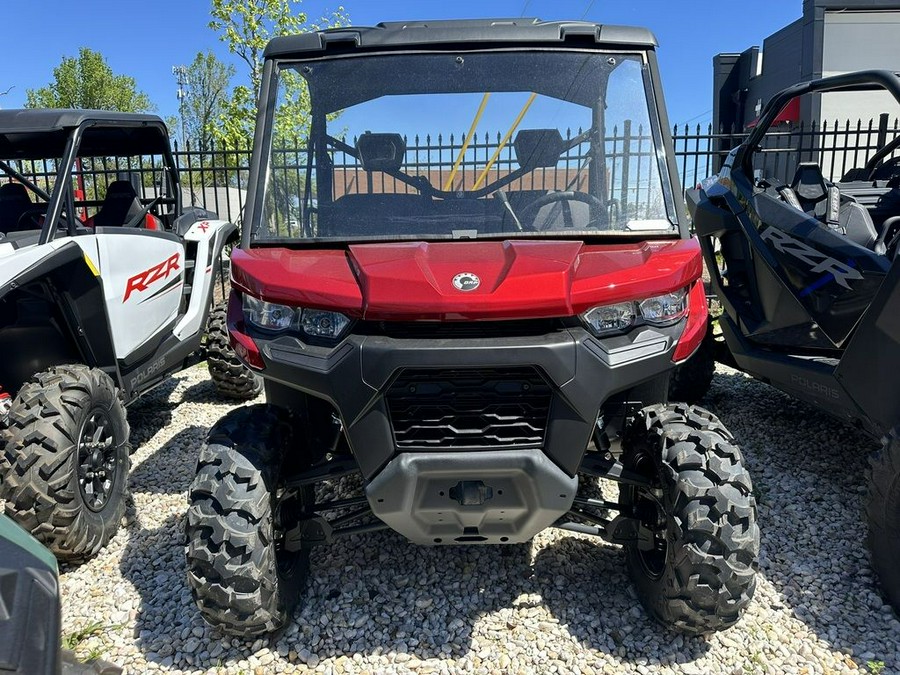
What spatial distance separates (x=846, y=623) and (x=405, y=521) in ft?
6.17

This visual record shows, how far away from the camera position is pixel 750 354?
4320 millimetres

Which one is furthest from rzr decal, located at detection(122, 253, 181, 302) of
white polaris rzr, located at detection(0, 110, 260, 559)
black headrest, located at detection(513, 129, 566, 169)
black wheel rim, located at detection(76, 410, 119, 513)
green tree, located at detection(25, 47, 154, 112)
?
green tree, located at detection(25, 47, 154, 112)

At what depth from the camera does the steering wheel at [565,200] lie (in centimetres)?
274

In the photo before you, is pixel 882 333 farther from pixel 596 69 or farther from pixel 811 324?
pixel 596 69

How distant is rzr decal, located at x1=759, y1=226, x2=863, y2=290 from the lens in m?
3.67

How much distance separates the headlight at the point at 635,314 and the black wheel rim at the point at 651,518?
23.7 inches

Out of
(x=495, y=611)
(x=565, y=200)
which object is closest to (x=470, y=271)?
(x=565, y=200)

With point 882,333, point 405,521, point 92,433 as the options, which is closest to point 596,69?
point 882,333

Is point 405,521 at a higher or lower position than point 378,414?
lower

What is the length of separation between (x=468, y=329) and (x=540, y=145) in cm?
96

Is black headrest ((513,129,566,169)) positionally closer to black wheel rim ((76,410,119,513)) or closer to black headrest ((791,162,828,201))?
black headrest ((791,162,828,201))

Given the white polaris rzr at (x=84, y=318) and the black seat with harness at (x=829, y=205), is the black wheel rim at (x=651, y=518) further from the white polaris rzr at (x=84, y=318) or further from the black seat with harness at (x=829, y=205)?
the white polaris rzr at (x=84, y=318)

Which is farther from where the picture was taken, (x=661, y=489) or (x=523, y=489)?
(x=661, y=489)

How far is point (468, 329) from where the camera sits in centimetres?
233
